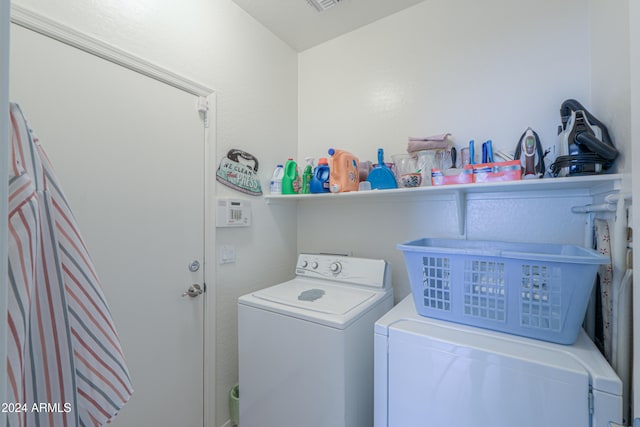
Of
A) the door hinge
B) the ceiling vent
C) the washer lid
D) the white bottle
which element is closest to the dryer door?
the washer lid

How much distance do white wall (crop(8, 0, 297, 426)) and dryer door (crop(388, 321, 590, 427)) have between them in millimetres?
1171

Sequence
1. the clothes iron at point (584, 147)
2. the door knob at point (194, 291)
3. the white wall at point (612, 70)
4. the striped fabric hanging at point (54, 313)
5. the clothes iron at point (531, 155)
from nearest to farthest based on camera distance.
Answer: the striped fabric hanging at point (54, 313), the white wall at point (612, 70), the clothes iron at point (584, 147), the clothes iron at point (531, 155), the door knob at point (194, 291)

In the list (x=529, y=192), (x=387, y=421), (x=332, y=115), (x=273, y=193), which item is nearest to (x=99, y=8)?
(x=273, y=193)

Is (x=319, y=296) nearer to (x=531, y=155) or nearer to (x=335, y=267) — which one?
(x=335, y=267)

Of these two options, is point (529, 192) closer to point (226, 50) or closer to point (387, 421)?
point (387, 421)

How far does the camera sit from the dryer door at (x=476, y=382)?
86 cm

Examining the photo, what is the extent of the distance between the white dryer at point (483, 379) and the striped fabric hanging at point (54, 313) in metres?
0.99

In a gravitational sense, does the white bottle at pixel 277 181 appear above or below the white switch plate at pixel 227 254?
above

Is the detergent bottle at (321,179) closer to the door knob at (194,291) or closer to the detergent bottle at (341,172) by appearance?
the detergent bottle at (341,172)

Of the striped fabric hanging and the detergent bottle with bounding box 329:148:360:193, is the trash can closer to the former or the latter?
the striped fabric hanging

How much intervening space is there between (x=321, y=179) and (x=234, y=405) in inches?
65.7

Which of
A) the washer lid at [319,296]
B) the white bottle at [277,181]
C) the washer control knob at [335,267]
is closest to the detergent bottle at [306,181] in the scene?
the white bottle at [277,181]

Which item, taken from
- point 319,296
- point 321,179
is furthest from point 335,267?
point 321,179

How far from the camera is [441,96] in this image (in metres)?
1.83
